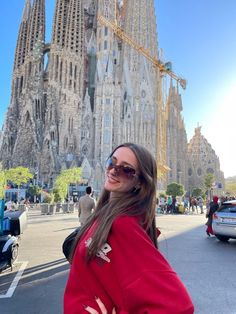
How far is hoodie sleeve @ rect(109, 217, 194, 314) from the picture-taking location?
1.04 m

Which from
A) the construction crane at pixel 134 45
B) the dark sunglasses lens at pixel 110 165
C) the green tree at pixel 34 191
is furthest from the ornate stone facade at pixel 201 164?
the dark sunglasses lens at pixel 110 165

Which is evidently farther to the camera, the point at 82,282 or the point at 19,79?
the point at 19,79

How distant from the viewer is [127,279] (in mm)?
1092

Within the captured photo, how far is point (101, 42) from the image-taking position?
51.3 meters

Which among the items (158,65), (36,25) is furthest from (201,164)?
(36,25)

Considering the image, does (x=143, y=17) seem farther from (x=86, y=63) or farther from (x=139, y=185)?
(x=139, y=185)

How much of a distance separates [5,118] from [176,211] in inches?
1255

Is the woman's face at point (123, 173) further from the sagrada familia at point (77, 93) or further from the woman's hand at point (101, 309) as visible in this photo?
the sagrada familia at point (77, 93)

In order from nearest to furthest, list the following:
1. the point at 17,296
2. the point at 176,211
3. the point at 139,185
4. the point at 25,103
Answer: the point at 139,185 < the point at 17,296 < the point at 176,211 < the point at 25,103

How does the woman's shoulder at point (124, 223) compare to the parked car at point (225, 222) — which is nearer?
the woman's shoulder at point (124, 223)

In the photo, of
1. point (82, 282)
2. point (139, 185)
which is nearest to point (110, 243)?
point (82, 282)

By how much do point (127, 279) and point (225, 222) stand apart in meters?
9.15

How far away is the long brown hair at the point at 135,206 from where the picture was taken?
46.9 inches

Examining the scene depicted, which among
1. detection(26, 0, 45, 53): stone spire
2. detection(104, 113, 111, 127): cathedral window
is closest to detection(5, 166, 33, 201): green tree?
detection(104, 113, 111, 127): cathedral window
